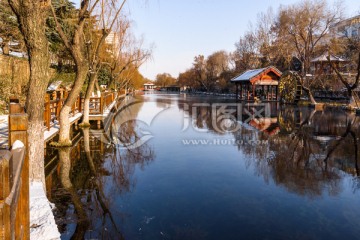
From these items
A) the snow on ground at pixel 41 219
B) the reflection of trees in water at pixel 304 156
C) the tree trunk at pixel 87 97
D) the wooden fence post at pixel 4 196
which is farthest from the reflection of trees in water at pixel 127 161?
the wooden fence post at pixel 4 196

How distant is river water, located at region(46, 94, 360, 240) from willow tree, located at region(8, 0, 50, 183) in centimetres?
81

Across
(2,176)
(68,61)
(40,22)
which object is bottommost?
(2,176)

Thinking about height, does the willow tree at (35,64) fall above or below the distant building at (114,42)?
below

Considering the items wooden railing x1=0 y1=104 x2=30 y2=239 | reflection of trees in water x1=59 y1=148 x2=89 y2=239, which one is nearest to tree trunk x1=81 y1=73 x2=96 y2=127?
reflection of trees in water x1=59 y1=148 x2=89 y2=239

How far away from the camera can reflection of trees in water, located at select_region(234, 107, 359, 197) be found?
629 centimetres

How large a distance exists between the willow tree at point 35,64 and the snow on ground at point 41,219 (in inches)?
22.0

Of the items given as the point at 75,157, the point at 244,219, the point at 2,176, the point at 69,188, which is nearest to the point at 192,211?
the point at 244,219

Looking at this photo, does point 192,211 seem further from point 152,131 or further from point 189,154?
point 152,131

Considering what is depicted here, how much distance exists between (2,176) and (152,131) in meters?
12.2

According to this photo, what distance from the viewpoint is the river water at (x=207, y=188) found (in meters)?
4.21

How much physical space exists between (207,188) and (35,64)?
152 inches

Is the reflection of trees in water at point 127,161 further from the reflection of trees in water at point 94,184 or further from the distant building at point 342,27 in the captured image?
the distant building at point 342,27

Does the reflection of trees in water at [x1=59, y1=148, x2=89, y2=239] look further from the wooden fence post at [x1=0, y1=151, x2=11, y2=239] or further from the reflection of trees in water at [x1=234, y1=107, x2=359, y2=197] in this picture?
the reflection of trees in water at [x1=234, y1=107, x2=359, y2=197]

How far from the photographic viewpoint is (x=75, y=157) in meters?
8.21
